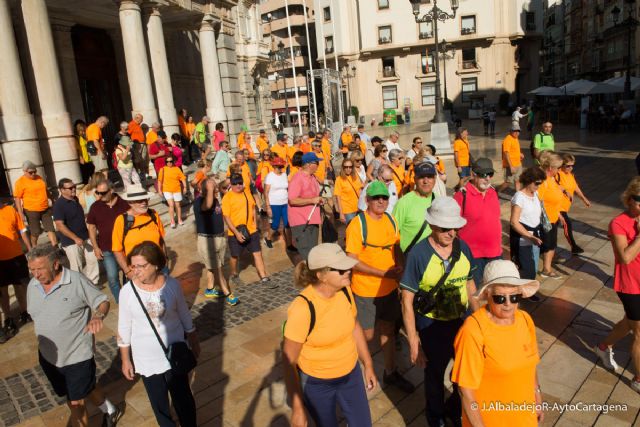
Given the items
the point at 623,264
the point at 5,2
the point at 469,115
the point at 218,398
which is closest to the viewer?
the point at 623,264

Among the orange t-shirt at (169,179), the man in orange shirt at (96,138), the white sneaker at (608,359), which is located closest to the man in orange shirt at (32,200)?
the orange t-shirt at (169,179)

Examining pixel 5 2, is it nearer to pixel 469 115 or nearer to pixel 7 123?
pixel 7 123

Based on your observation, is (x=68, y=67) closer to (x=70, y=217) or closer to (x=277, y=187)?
(x=70, y=217)

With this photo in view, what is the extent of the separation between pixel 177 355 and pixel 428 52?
4983cm

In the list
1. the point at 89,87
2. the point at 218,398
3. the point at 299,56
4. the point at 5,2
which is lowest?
the point at 218,398

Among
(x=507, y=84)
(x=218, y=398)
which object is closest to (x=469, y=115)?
(x=507, y=84)

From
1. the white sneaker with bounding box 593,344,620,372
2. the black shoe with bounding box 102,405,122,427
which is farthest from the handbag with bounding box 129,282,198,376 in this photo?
the white sneaker with bounding box 593,344,620,372

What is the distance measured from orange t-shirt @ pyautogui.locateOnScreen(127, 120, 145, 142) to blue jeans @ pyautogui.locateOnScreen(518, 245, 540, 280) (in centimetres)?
1030

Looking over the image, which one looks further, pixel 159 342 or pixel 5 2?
pixel 5 2

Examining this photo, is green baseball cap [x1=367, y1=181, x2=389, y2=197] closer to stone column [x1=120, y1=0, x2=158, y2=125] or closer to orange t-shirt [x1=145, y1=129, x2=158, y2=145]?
orange t-shirt [x1=145, y1=129, x2=158, y2=145]

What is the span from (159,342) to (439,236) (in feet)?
7.28

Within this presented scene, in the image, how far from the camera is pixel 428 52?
4838cm

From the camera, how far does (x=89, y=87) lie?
53.0ft

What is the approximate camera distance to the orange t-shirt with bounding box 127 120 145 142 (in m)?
12.4
